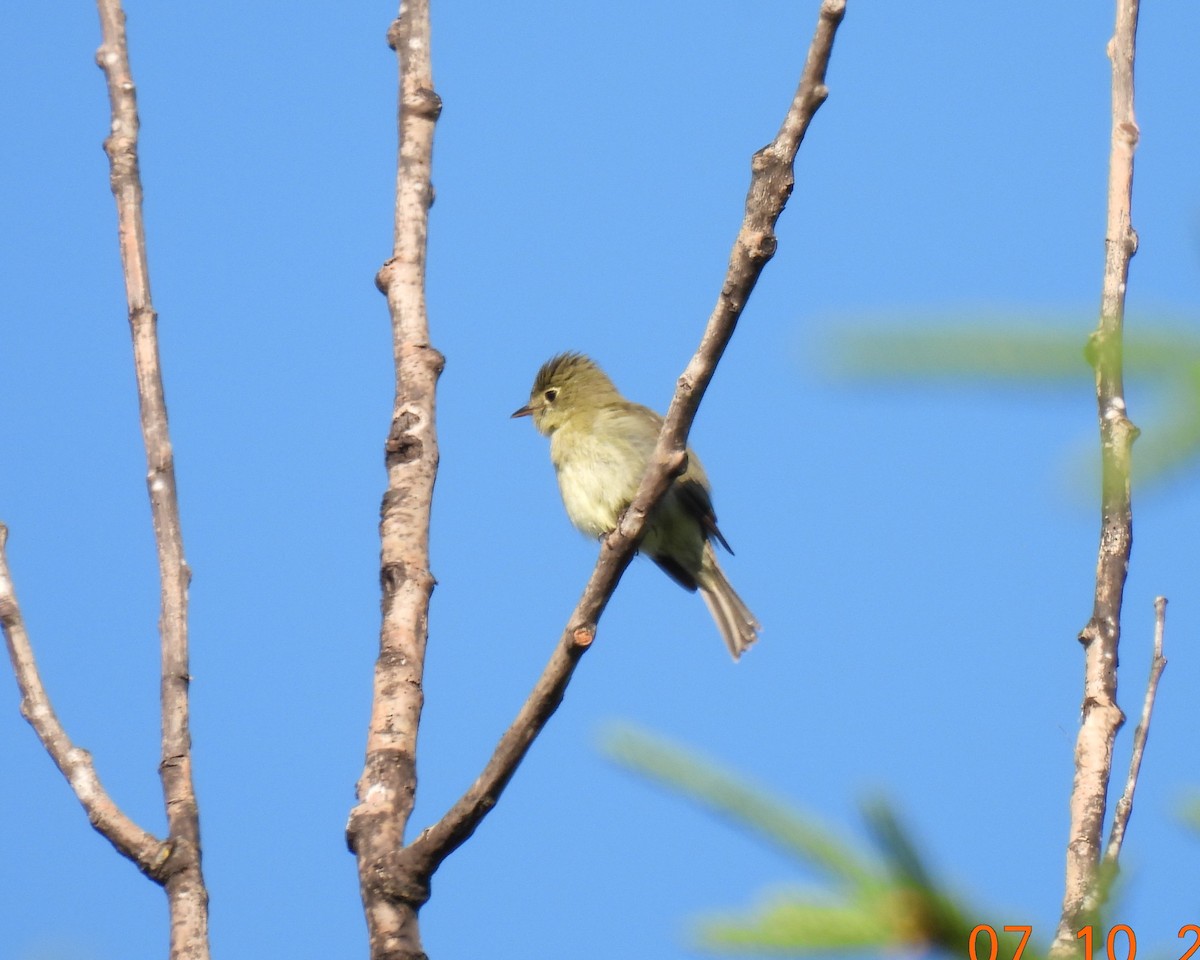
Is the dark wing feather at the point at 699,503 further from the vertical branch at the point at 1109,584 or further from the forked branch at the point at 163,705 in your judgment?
the vertical branch at the point at 1109,584

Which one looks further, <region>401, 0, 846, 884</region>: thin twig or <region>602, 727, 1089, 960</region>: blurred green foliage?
<region>401, 0, 846, 884</region>: thin twig

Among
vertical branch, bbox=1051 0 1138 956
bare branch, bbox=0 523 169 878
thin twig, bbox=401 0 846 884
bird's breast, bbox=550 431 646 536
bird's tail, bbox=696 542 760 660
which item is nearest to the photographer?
vertical branch, bbox=1051 0 1138 956

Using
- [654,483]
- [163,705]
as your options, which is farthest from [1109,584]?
[163,705]

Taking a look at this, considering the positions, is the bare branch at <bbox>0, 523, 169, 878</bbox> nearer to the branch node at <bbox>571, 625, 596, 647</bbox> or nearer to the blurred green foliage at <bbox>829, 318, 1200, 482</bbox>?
the branch node at <bbox>571, 625, 596, 647</bbox>

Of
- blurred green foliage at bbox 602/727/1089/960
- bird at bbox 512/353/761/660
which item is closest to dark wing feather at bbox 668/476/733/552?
bird at bbox 512/353/761/660

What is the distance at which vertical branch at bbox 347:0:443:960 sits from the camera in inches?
146

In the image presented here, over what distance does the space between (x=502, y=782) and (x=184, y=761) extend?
0.99 m

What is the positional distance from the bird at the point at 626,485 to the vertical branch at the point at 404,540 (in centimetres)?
349

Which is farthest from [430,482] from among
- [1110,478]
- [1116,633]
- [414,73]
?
[1110,478]

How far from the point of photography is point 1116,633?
10.2ft

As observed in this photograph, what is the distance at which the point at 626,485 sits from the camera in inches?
336

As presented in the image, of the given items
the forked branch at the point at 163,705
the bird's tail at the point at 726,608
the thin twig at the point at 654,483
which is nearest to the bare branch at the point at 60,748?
the forked branch at the point at 163,705

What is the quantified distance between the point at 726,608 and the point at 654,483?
575cm

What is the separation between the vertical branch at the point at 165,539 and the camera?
373 cm
